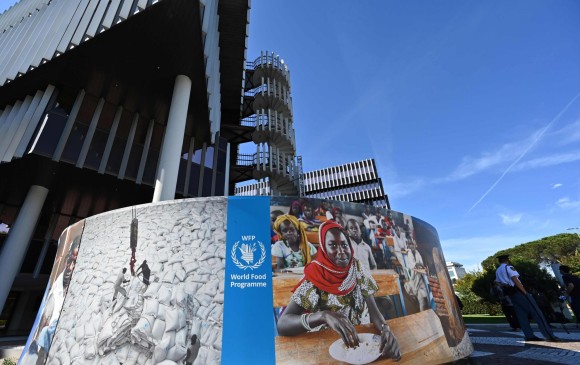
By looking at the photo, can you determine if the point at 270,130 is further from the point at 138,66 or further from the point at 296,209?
the point at 296,209

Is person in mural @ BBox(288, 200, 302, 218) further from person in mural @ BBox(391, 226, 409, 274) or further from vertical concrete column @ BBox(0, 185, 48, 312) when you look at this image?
vertical concrete column @ BBox(0, 185, 48, 312)

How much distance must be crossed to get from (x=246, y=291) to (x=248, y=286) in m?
0.07

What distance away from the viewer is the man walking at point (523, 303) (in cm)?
701

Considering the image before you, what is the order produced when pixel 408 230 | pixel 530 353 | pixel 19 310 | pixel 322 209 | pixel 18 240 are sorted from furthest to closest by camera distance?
1. pixel 19 310
2. pixel 18 240
3. pixel 530 353
4. pixel 408 230
5. pixel 322 209

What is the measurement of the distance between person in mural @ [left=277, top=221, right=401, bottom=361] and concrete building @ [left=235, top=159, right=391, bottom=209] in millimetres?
63072

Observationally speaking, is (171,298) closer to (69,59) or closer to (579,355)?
(579,355)

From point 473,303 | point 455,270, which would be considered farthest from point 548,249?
point 473,303

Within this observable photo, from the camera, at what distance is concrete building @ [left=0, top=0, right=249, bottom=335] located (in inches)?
483

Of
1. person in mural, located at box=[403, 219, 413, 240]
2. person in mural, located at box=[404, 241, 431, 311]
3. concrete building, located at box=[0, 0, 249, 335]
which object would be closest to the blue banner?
person in mural, located at box=[404, 241, 431, 311]

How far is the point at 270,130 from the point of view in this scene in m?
26.6

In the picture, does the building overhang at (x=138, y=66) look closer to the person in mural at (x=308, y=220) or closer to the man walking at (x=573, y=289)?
the person in mural at (x=308, y=220)

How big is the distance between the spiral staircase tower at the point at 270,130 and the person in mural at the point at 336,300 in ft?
70.4

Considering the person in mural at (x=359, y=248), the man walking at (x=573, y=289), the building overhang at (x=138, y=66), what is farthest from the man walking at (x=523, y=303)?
the building overhang at (x=138, y=66)

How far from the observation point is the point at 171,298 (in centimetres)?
425
